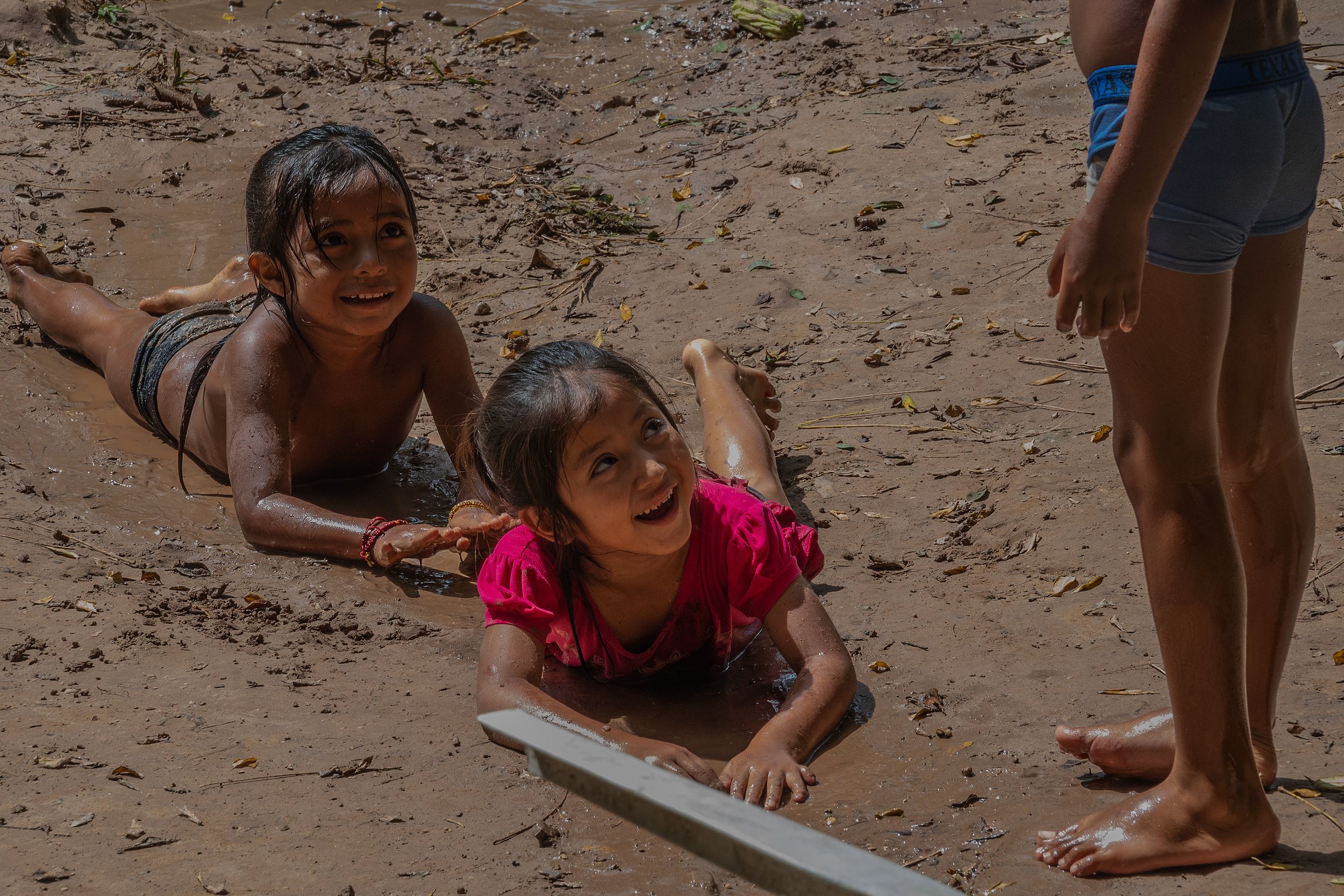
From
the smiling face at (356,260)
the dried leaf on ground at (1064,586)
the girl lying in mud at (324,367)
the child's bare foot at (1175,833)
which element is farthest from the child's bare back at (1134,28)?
the smiling face at (356,260)

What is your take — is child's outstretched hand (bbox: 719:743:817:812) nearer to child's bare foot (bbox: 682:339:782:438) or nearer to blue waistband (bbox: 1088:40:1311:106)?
blue waistband (bbox: 1088:40:1311:106)

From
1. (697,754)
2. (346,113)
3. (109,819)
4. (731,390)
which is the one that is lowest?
(697,754)

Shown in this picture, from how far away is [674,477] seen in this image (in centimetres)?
283

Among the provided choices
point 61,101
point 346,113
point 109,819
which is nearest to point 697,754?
point 109,819

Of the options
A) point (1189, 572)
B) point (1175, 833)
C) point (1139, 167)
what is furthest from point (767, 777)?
point (1139, 167)

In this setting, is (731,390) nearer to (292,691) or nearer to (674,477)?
(674,477)

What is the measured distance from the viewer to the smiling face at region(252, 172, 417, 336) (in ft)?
12.6

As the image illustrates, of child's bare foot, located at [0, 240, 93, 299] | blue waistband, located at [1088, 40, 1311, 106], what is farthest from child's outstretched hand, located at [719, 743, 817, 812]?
child's bare foot, located at [0, 240, 93, 299]

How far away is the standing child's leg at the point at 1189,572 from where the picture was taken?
1.93 m

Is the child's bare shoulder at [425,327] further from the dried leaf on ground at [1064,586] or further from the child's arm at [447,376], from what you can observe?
the dried leaf on ground at [1064,586]

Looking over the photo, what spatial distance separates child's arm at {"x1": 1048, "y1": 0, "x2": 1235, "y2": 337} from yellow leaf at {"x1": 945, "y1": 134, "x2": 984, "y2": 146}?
→ 4.51 m

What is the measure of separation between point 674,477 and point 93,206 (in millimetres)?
4922

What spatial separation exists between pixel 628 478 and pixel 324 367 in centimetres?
182

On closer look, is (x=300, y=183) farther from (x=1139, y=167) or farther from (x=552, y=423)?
(x=1139, y=167)
